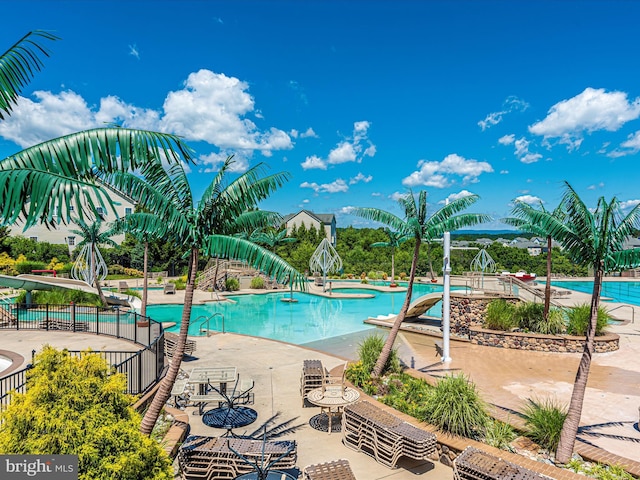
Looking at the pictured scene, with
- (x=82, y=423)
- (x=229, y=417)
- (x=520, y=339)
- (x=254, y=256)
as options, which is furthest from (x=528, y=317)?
(x=82, y=423)

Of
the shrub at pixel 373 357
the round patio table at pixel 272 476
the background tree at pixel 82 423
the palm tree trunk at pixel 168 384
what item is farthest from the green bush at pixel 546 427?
the palm tree trunk at pixel 168 384

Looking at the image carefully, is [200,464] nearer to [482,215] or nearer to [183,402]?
[183,402]

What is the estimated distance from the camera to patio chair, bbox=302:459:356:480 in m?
5.86

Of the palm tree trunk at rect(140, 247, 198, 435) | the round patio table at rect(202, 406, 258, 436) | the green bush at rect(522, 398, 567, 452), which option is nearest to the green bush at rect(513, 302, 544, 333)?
the green bush at rect(522, 398, 567, 452)

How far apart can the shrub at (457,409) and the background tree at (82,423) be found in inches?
191

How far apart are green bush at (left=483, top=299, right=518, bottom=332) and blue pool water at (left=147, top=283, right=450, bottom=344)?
21.6ft

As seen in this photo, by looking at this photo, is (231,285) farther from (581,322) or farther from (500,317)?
(581,322)

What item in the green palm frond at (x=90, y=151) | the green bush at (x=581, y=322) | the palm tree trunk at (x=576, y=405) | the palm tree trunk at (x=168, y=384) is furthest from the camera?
the green bush at (x=581, y=322)

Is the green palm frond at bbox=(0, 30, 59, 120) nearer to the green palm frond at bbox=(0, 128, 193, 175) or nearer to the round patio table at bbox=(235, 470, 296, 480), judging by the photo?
the green palm frond at bbox=(0, 128, 193, 175)

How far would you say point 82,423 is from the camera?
14.2 feet

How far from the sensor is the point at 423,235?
10914 mm

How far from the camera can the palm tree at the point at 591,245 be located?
6.68 m

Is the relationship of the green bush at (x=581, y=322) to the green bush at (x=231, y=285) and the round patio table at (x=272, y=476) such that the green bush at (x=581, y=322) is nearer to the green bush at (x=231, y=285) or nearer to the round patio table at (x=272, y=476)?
the round patio table at (x=272, y=476)

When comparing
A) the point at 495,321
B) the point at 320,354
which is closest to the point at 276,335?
the point at 320,354
